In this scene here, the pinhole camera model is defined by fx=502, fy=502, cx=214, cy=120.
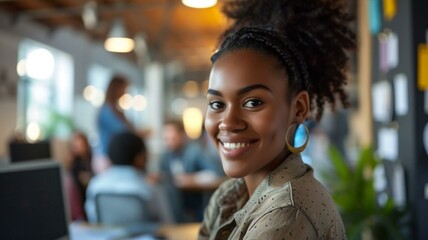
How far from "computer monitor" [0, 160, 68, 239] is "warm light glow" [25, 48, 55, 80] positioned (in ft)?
28.6

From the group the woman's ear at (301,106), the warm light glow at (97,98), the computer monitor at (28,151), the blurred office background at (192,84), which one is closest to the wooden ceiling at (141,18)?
the blurred office background at (192,84)

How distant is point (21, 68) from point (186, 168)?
16.0 feet

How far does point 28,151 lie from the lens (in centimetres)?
247

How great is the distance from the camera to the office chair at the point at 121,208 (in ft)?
8.89

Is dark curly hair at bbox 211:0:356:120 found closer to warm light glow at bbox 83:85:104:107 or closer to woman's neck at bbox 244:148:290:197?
woman's neck at bbox 244:148:290:197

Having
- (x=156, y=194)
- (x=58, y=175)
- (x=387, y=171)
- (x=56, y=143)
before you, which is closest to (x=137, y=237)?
(x=156, y=194)

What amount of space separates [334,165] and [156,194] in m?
1.04

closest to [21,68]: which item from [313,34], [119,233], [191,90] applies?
[119,233]

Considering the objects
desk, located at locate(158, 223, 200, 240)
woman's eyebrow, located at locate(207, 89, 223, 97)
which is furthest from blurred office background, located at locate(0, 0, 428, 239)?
desk, located at locate(158, 223, 200, 240)

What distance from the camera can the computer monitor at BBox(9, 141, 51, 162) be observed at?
2422 mm

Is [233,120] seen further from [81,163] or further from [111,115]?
[81,163]

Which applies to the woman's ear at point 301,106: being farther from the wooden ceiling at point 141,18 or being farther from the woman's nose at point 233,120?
the wooden ceiling at point 141,18

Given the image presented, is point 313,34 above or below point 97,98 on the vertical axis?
below

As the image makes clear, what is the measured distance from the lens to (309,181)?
1.08 meters
